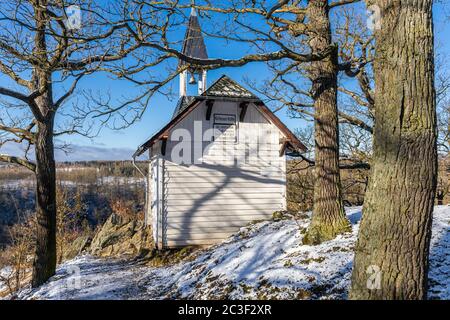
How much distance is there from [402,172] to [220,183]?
806 cm

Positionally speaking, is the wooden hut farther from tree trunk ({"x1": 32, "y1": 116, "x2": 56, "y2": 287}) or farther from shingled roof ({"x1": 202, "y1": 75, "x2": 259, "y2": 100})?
tree trunk ({"x1": 32, "y1": 116, "x2": 56, "y2": 287})

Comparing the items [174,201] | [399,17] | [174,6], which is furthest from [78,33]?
[174,201]

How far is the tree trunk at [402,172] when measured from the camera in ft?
9.29

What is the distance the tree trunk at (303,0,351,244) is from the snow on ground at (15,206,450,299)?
1.13 feet

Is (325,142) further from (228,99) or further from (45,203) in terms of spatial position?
(45,203)

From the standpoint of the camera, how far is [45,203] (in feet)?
26.3

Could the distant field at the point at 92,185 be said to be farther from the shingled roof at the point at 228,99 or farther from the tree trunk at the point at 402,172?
the tree trunk at the point at 402,172

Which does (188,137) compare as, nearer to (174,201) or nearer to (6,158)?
(174,201)

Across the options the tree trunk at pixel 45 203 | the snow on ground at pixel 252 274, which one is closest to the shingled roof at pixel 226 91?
the tree trunk at pixel 45 203

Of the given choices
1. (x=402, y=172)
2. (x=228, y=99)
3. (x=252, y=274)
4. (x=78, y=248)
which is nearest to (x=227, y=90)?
(x=228, y=99)

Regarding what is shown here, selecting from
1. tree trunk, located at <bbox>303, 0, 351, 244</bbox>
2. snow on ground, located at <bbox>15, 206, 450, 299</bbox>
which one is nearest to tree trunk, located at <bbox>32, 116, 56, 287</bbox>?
snow on ground, located at <bbox>15, 206, 450, 299</bbox>

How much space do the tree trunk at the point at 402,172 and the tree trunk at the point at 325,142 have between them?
9.39 feet
